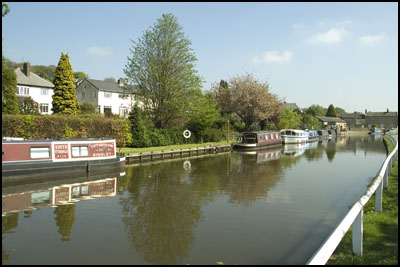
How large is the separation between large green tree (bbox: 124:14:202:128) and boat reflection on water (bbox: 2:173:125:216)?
62.7 ft

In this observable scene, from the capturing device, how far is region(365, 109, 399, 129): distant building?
Answer: 133 m

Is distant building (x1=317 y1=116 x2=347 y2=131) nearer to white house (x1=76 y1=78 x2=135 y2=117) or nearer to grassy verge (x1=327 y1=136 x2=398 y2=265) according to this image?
white house (x1=76 y1=78 x2=135 y2=117)

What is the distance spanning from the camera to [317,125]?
3433 inches

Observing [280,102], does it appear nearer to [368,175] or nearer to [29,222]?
[368,175]

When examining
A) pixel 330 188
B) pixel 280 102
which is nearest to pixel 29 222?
pixel 330 188

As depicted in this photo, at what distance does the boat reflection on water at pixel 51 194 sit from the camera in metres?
12.7

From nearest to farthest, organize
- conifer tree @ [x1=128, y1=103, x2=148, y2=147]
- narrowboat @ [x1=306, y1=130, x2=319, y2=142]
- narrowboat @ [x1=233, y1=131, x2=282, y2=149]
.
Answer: conifer tree @ [x1=128, y1=103, x2=148, y2=147] < narrowboat @ [x1=233, y1=131, x2=282, y2=149] < narrowboat @ [x1=306, y1=130, x2=319, y2=142]

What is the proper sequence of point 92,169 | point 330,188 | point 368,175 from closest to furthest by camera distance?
point 330,188, point 92,169, point 368,175

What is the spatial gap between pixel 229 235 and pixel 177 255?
6.60ft

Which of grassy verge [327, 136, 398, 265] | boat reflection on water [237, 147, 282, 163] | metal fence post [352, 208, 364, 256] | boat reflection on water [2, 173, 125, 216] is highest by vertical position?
metal fence post [352, 208, 364, 256]

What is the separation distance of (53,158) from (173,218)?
31.9 feet

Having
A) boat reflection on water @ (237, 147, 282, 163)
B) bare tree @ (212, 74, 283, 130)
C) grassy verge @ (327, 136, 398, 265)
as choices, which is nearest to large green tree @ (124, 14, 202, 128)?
boat reflection on water @ (237, 147, 282, 163)

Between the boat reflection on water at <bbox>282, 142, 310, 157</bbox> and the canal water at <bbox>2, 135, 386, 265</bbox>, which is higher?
the boat reflection on water at <bbox>282, 142, 310, 157</bbox>

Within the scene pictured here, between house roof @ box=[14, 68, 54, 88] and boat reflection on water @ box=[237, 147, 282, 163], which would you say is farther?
house roof @ box=[14, 68, 54, 88]
